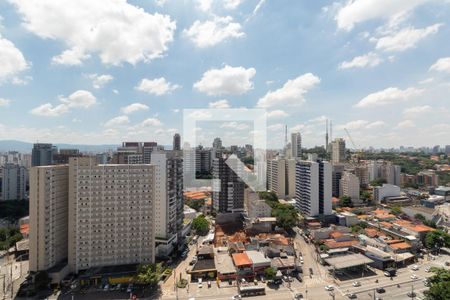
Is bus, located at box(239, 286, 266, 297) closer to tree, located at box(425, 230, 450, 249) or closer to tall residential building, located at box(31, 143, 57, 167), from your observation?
tree, located at box(425, 230, 450, 249)

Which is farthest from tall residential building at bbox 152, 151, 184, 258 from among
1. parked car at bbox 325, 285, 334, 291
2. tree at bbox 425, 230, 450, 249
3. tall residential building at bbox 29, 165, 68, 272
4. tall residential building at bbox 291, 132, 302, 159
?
tall residential building at bbox 291, 132, 302, 159

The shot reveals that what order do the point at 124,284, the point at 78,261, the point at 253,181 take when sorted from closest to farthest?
1. the point at 124,284
2. the point at 78,261
3. the point at 253,181

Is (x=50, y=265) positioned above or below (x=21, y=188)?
below

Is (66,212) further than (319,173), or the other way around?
(319,173)

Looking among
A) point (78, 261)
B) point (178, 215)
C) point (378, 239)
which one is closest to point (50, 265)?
point (78, 261)

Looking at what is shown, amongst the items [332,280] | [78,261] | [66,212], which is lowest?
[332,280]

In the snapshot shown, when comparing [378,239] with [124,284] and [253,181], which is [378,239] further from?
[124,284]
